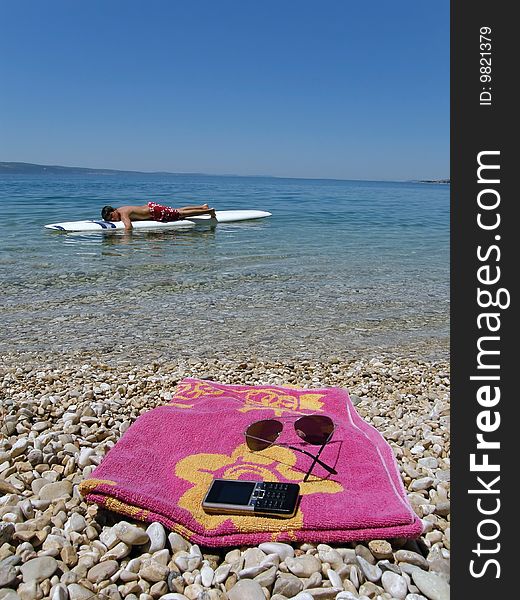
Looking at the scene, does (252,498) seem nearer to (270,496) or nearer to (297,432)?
(270,496)

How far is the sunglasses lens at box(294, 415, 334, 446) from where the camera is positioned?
253 cm

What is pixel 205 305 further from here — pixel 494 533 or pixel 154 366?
pixel 494 533

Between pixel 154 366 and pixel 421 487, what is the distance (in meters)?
2.52

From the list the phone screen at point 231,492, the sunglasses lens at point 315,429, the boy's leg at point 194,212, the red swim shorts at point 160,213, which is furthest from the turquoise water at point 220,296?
the boy's leg at point 194,212

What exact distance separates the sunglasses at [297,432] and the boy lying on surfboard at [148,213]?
11.9 meters

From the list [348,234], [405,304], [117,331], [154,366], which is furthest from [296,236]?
[154,366]

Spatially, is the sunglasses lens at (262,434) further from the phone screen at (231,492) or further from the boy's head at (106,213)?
the boy's head at (106,213)

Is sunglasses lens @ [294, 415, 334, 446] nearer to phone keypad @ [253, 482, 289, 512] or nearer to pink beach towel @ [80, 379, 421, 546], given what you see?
pink beach towel @ [80, 379, 421, 546]

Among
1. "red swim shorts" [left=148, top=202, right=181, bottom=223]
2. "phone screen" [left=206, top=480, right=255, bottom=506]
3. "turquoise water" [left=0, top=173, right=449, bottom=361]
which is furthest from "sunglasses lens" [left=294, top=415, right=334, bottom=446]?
"red swim shorts" [left=148, top=202, right=181, bottom=223]

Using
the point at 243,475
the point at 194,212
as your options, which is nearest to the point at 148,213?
the point at 194,212

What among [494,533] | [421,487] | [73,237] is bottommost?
[421,487]

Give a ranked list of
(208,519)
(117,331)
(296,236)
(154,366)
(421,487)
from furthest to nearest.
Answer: (296,236) → (117,331) → (154,366) → (421,487) → (208,519)

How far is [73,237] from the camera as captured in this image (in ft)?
41.1

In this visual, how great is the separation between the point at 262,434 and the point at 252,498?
492mm
